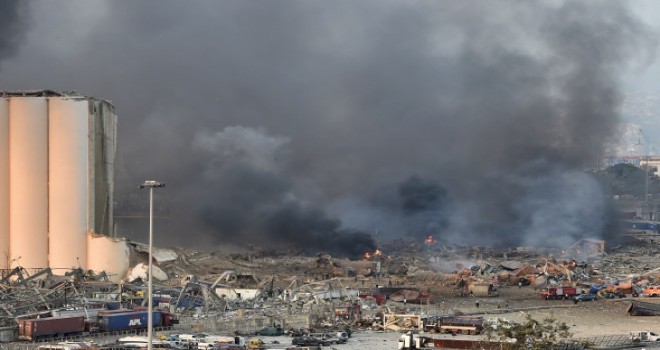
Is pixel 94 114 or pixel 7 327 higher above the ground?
pixel 94 114

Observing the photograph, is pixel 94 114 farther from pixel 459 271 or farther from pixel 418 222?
pixel 418 222

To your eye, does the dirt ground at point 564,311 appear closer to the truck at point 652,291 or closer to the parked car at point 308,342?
the truck at point 652,291

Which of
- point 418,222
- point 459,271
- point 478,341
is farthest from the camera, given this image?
point 418,222

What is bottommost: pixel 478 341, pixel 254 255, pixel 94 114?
pixel 478 341

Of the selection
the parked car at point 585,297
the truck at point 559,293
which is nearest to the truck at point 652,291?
the parked car at point 585,297

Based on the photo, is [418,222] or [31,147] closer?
[31,147]

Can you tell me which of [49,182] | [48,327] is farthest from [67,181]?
[48,327]

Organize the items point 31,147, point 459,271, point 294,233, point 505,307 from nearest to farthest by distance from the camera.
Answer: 1. point 505,307
2. point 31,147
3. point 459,271
4. point 294,233

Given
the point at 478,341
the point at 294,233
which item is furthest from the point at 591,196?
the point at 478,341
